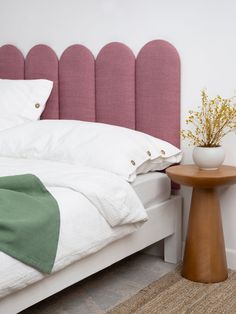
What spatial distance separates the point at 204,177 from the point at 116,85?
820 millimetres

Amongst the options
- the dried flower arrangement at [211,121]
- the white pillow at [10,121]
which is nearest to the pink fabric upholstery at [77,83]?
the white pillow at [10,121]

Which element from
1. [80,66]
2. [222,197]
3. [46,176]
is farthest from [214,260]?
[80,66]

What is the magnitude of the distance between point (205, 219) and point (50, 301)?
0.78 metres

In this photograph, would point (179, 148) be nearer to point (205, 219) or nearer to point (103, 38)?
point (205, 219)

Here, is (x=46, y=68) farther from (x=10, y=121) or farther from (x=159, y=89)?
(x=159, y=89)

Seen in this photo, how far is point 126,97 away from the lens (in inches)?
113

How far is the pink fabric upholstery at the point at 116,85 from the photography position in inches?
113

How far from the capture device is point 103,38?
298cm

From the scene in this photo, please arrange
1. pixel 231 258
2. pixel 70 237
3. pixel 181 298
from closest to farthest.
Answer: pixel 70 237 → pixel 181 298 → pixel 231 258

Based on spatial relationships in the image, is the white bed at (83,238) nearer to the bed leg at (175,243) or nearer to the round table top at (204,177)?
the bed leg at (175,243)

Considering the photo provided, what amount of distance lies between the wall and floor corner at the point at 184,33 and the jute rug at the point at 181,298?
0.33 metres

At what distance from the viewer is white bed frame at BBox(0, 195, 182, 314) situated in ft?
6.04

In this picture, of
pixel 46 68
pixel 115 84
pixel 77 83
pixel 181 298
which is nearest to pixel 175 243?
pixel 181 298

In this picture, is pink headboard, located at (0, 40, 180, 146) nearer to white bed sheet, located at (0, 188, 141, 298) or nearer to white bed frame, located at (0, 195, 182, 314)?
white bed frame, located at (0, 195, 182, 314)
